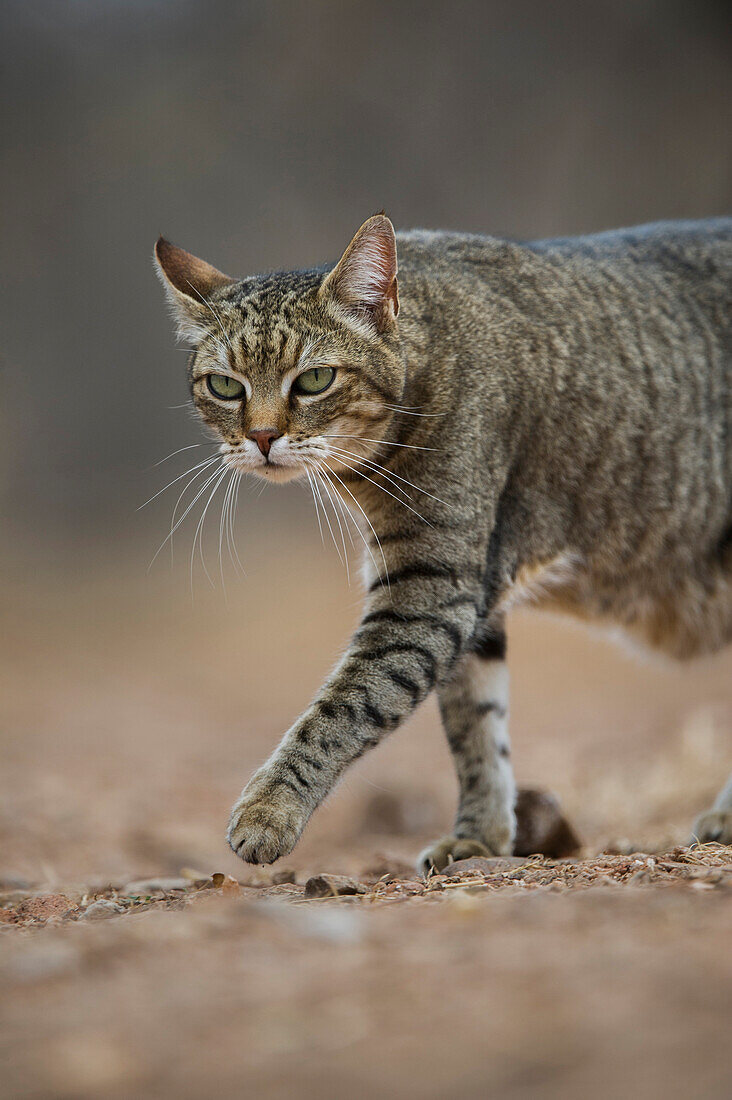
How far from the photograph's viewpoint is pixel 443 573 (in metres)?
2.73

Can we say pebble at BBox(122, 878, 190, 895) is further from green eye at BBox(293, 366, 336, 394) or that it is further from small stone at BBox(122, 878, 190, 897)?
green eye at BBox(293, 366, 336, 394)

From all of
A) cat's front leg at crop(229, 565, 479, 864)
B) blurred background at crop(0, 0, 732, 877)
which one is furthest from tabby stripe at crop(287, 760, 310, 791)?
blurred background at crop(0, 0, 732, 877)

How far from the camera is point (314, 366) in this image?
275 centimetres

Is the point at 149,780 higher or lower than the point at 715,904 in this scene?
higher

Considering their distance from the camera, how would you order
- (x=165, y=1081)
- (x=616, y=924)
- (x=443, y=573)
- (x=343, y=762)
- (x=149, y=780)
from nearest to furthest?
(x=165, y=1081) → (x=616, y=924) → (x=343, y=762) → (x=443, y=573) → (x=149, y=780)

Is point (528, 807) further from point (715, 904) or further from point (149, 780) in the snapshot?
point (149, 780)

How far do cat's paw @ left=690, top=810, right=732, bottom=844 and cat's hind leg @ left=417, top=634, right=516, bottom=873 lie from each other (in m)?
0.53

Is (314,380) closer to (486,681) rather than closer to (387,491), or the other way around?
(387,491)

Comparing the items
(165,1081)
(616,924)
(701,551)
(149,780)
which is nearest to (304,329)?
(701,551)

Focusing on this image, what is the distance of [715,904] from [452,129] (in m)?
9.67

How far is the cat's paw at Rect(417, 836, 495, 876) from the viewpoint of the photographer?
2875 mm

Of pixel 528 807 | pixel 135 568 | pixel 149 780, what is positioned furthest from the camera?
pixel 135 568

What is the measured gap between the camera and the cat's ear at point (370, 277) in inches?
105

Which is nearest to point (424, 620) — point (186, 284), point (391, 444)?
point (391, 444)
